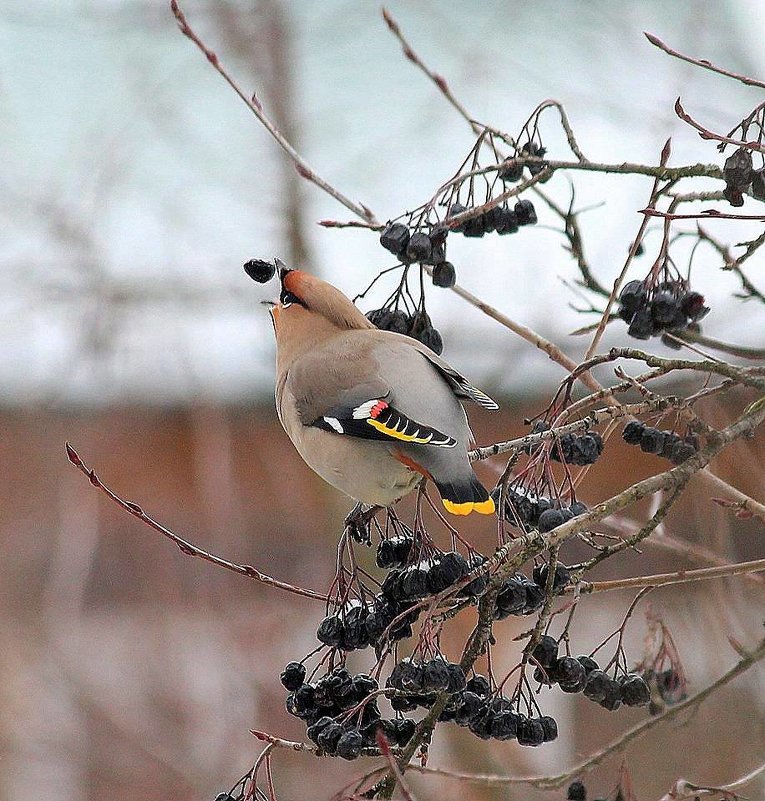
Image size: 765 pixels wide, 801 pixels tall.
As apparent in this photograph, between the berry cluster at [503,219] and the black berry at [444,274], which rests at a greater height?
the berry cluster at [503,219]

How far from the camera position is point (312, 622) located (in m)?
5.56

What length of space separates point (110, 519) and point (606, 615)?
249 cm

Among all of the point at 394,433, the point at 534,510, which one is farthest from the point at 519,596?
the point at 394,433

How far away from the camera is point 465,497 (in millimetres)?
1931

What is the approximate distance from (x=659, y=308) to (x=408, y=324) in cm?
50

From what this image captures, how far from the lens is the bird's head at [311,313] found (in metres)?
2.56

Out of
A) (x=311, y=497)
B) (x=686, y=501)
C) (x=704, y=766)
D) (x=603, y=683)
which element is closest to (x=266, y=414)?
(x=311, y=497)

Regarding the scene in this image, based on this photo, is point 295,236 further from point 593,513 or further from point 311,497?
point 593,513

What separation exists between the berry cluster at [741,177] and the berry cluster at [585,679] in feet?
2.23

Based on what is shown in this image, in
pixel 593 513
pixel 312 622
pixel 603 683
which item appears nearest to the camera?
pixel 593 513

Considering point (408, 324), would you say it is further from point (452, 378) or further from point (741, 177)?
point (741, 177)

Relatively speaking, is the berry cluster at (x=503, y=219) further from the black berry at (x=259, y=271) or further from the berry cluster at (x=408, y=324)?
the black berry at (x=259, y=271)

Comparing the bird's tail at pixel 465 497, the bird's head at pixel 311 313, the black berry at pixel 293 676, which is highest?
the bird's head at pixel 311 313

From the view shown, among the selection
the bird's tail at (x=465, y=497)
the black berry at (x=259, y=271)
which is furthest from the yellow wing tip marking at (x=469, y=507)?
the black berry at (x=259, y=271)
